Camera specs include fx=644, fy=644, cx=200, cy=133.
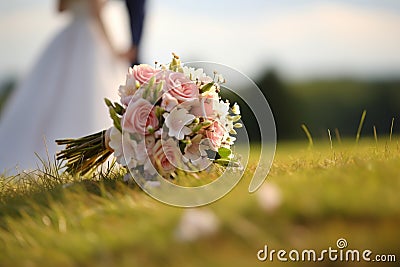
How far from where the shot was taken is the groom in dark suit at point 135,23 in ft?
25.0

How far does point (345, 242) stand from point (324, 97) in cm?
2599

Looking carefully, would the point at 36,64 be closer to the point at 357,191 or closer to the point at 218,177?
the point at 218,177

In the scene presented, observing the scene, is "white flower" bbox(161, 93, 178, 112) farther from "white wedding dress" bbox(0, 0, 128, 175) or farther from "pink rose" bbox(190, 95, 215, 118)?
"white wedding dress" bbox(0, 0, 128, 175)

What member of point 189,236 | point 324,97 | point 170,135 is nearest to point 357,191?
point 189,236

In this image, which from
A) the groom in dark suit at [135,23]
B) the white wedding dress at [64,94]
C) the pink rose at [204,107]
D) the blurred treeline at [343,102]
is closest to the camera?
the pink rose at [204,107]

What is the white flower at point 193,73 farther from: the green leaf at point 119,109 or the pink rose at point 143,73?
the green leaf at point 119,109

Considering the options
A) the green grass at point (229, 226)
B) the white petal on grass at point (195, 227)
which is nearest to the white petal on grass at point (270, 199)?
the green grass at point (229, 226)

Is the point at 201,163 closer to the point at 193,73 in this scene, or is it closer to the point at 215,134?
the point at 215,134

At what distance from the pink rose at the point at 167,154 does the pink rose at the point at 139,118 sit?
10cm

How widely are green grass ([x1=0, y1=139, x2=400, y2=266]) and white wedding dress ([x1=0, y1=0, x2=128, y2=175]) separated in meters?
4.24

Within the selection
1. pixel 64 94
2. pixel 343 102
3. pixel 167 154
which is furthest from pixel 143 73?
pixel 343 102

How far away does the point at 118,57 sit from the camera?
7.64 m

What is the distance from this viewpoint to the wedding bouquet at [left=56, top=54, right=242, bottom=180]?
324 centimetres

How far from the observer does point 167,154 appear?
3.25m
